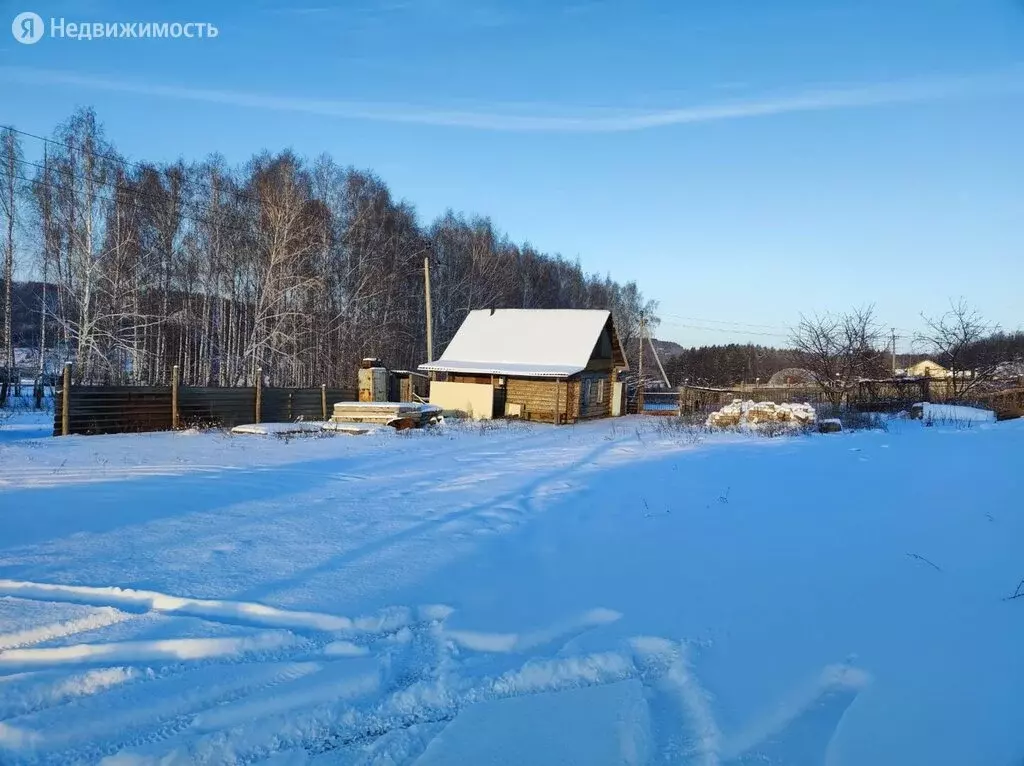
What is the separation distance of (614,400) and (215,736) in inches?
1072

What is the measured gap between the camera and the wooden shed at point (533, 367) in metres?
24.6

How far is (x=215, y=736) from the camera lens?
8.69ft

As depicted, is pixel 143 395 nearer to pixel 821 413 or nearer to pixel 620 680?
pixel 620 680

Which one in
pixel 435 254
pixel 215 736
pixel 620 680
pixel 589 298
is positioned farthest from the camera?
pixel 589 298

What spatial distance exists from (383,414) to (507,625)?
1530cm

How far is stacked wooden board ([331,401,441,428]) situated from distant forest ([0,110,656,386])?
6.19 m

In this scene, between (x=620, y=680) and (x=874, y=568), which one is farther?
(x=874, y=568)

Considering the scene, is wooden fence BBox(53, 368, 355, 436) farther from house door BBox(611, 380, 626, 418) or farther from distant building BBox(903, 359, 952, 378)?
distant building BBox(903, 359, 952, 378)

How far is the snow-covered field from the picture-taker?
8.95ft

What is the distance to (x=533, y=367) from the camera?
977 inches

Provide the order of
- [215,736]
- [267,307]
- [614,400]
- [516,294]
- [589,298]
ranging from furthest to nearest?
[589,298]
[516,294]
[614,400]
[267,307]
[215,736]

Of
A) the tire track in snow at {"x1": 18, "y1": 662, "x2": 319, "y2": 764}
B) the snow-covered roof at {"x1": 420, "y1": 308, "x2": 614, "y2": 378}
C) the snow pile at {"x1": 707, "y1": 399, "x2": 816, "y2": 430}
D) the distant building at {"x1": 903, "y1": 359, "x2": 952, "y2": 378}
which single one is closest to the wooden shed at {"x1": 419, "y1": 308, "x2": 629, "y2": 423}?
the snow-covered roof at {"x1": 420, "y1": 308, "x2": 614, "y2": 378}

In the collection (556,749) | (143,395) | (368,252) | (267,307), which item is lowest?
(556,749)

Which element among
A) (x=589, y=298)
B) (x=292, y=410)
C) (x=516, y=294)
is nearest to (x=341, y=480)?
(x=292, y=410)
